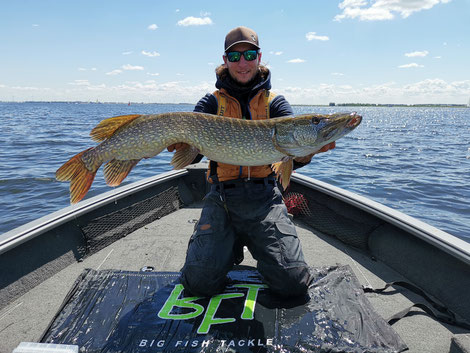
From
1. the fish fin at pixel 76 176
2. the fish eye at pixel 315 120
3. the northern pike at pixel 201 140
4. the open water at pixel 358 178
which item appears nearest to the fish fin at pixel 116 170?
the northern pike at pixel 201 140

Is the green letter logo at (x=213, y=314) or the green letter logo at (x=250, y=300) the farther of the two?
the green letter logo at (x=250, y=300)

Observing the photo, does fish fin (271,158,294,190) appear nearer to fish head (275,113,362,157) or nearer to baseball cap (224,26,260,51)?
fish head (275,113,362,157)

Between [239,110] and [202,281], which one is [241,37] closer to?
[239,110]

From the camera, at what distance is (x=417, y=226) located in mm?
3016

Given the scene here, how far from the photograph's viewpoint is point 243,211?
2.95m

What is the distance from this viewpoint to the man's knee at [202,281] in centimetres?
257

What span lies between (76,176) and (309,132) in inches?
75.2

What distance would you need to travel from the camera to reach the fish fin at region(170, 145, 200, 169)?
278 centimetres

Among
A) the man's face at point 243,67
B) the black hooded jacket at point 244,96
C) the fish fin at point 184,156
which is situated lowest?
the fish fin at point 184,156

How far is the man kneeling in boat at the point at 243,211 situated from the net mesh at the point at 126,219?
1461 millimetres

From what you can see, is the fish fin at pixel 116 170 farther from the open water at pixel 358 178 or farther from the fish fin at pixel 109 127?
the open water at pixel 358 178

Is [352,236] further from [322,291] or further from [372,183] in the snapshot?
[372,183]

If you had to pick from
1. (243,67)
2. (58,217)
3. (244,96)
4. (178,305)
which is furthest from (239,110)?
(58,217)

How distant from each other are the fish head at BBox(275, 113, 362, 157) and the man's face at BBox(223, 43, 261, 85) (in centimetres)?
71
